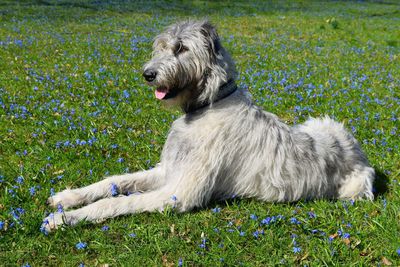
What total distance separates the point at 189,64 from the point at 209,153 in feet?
3.77

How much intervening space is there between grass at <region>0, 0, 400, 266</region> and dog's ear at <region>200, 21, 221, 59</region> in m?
1.96

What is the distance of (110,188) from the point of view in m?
5.73

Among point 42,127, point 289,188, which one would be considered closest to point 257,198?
point 289,188

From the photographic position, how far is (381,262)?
475cm

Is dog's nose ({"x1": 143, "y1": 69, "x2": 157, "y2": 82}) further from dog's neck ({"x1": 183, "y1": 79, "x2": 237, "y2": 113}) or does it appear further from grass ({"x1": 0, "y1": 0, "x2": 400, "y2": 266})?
grass ({"x1": 0, "y1": 0, "x2": 400, "y2": 266})

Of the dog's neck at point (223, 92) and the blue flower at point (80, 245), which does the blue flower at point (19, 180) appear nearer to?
the blue flower at point (80, 245)

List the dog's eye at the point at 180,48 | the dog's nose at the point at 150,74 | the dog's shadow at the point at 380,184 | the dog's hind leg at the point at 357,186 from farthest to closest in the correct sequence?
the dog's shadow at the point at 380,184 → the dog's hind leg at the point at 357,186 → the dog's eye at the point at 180,48 → the dog's nose at the point at 150,74

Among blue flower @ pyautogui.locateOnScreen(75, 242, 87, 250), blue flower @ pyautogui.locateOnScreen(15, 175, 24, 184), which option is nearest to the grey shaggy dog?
blue flower @ pyautogui.locateOnScreen(75, 242, 87, 250)

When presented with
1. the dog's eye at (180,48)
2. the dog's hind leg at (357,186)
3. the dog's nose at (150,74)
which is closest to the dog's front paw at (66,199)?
the dog's nose at (150,74)

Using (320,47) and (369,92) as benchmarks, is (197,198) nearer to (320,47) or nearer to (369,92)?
(369,92)

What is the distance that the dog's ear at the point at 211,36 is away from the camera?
5203 millimetres

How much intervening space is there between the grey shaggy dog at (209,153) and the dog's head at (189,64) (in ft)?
0.04

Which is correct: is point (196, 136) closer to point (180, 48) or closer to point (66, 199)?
point (180, 48)

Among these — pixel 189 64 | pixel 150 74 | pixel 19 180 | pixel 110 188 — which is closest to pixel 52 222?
pixel 110 188
